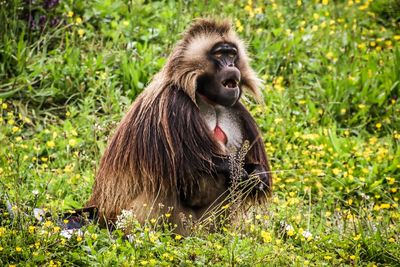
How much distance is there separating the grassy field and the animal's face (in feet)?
2.39

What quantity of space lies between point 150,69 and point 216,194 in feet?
8.03

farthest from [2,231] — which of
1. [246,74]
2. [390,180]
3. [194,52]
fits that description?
[390,180]

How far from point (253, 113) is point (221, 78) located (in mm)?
2233

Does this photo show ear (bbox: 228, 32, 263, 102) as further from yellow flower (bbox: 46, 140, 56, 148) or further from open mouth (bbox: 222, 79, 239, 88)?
yellow flower (bbox: 46, 140, 56, 148)

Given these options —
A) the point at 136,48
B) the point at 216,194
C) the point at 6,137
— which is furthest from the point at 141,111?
the point at 136,48

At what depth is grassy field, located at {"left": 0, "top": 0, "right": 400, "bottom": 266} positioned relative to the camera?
4.96 metres

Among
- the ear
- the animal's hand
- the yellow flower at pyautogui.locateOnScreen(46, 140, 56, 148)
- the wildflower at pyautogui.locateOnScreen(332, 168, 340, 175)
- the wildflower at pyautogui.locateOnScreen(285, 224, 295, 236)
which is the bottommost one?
the wildflower at pyautogui.locateOnScreen(332, 168, 340, 175)

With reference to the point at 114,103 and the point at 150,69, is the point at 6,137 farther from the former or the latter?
the point at 150,69

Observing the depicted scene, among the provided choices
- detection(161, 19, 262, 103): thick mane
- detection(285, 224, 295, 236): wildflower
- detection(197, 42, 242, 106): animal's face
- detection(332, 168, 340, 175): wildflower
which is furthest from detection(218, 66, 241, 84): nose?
detection(332, 168, 340, 175): wildflower

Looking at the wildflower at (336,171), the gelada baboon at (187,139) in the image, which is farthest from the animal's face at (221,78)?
the wildflower at (336,171)

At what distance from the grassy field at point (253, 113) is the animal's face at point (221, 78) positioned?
728 millimetres

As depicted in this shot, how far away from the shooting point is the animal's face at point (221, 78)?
18.1 ft

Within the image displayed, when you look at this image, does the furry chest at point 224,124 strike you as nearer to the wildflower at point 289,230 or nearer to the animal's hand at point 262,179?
the animal's hand at point 262,179

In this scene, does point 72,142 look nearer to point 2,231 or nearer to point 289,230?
point 2,231
